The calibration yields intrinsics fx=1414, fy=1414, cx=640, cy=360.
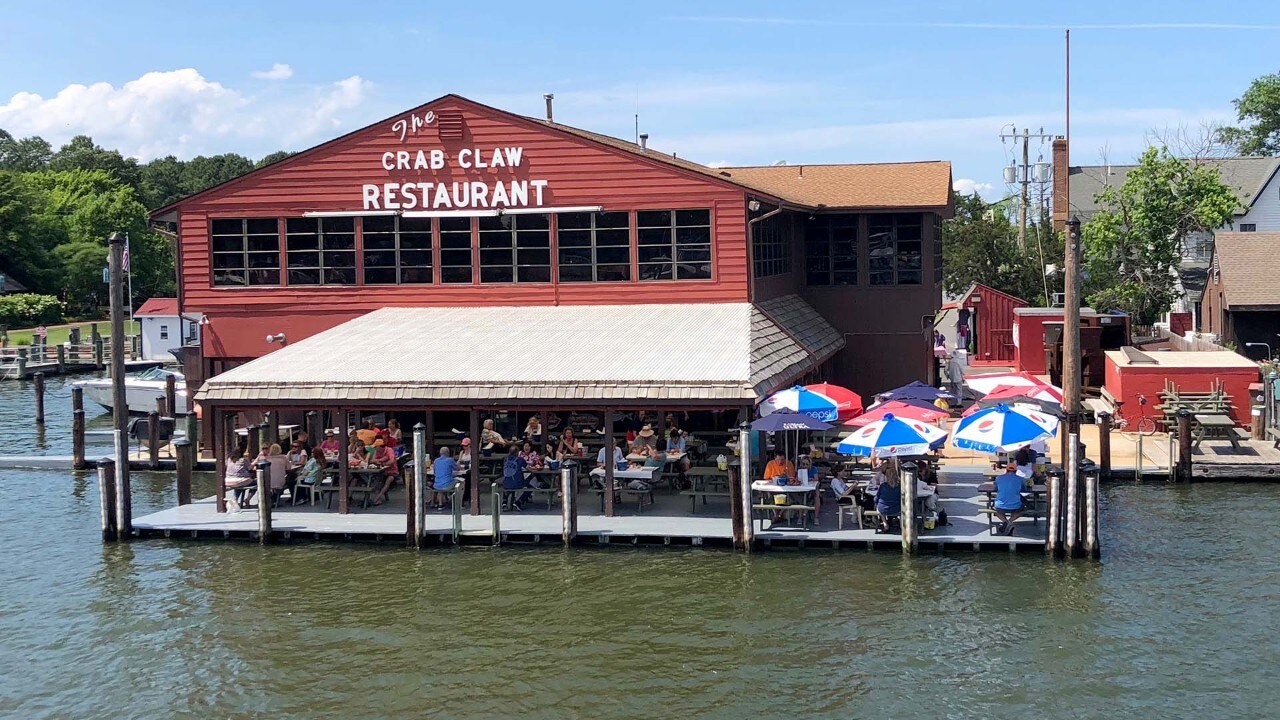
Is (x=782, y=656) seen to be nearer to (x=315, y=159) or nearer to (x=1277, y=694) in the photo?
(x=1277, y=694)

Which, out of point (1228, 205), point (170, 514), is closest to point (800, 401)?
point (170, 514)

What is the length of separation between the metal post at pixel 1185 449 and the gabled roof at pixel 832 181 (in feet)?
33.7

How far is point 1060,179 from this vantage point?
59.0 m

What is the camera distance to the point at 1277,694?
16.8m

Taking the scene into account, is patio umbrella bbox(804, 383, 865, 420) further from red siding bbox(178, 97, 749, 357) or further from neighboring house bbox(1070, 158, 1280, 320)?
neighboring house bbox(1070, 158, 1280, 320)

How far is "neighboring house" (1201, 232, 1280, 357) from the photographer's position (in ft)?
145

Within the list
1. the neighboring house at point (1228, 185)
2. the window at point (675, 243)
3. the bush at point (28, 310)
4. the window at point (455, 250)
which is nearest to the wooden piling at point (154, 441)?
the window at point (455, 250)

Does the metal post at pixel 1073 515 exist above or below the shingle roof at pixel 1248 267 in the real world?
below

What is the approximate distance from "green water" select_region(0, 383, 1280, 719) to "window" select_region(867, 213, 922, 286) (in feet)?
46.7

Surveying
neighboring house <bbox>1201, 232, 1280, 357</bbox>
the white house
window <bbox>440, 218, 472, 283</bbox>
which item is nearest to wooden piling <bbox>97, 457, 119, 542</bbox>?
window <bbox>440, 218, 472, 283</bbox>

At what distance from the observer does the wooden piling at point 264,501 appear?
2423 centimetres

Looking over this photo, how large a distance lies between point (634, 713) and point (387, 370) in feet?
38.1

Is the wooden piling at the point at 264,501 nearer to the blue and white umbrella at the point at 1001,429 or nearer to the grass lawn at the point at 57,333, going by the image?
the blue and white umbrella at the point at 1001,429

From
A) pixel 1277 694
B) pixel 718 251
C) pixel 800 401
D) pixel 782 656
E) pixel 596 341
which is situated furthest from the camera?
pixel 718 251
